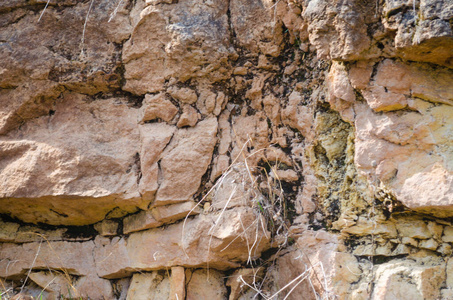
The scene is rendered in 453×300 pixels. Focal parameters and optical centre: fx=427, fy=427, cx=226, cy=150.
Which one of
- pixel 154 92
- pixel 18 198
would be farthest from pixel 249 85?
pixel 18 198

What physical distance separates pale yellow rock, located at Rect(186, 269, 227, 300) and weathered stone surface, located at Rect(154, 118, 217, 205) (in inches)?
15.8

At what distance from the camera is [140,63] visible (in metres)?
2.24

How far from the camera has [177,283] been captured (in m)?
2.12

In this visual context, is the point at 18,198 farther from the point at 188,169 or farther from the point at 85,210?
the point at 188,169

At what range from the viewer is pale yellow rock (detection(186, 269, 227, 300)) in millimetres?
2141

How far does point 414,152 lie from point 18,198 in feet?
6.23

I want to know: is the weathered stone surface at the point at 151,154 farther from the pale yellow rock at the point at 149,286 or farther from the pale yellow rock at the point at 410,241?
the pale yellow rock at the point at 410,241

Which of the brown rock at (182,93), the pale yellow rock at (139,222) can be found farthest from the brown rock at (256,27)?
the pale yellow rock at (139,222)

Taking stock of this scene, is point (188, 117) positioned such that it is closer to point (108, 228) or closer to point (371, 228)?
point (108, 228)

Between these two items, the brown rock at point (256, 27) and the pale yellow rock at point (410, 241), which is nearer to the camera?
the pale yellow rock at point (410, 241)

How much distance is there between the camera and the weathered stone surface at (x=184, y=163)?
7.02 ft

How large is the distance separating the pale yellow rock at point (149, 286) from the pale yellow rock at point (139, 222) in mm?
244

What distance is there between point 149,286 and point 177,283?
185 millimetres

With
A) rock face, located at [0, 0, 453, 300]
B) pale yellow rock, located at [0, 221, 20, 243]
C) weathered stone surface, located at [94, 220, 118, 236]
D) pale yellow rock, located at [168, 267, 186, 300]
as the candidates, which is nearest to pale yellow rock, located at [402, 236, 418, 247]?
rock face, located at [0, 0, 453, 300]
